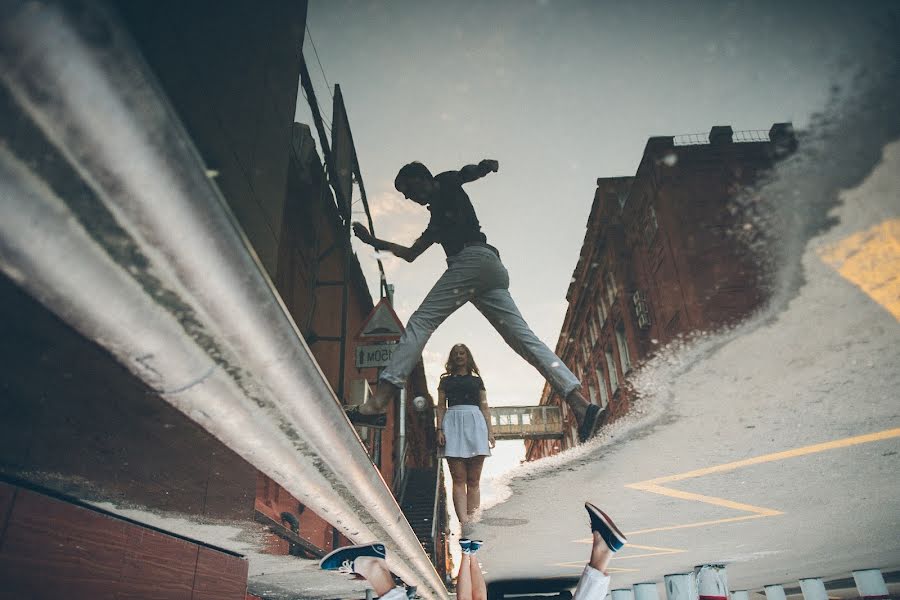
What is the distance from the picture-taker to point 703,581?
8414 mm

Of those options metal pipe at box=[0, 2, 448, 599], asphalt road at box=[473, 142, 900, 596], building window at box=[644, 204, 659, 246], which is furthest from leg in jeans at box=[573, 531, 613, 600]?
building window at box=[644, 204, 659, 246]

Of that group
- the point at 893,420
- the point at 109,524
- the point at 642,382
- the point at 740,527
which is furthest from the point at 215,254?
the point at 740,527

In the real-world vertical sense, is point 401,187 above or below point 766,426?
above

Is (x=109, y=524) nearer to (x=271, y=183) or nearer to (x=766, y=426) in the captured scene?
(x=271, y=183)

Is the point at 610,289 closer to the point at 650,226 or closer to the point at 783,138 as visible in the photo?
the point at 650,226

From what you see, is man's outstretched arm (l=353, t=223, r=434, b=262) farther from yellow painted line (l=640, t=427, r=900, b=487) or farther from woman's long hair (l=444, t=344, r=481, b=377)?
yellow painted line (l=640, t=427, r=900, b=487)

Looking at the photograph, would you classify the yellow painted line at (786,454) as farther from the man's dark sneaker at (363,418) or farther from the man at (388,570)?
the man's dark sneaker at (363,418)

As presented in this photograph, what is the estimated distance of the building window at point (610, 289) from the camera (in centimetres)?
2363

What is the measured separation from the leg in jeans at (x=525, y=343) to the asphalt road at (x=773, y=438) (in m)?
0.54

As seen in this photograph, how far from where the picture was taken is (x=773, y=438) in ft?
11.5

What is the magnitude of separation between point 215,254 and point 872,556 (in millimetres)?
10838

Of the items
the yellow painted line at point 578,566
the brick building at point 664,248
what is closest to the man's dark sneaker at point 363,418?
the yellow painted line at point 578,566

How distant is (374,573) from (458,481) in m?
1.57

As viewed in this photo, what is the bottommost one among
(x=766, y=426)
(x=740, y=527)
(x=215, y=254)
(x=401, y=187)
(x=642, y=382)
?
(x=740, y=527)
